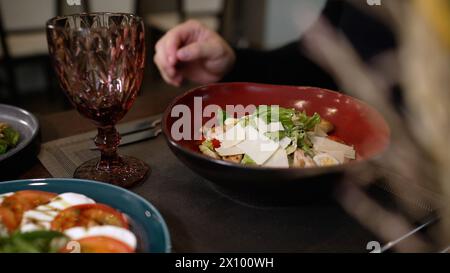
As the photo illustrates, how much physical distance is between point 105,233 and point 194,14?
10.3 ft

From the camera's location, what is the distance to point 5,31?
2537mm

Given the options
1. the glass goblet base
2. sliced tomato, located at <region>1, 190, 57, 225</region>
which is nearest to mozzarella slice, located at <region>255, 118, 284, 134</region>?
the glass goblet base

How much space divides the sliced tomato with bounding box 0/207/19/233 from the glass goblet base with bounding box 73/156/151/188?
0.58ft

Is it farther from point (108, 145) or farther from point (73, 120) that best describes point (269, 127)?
point (73, 120)

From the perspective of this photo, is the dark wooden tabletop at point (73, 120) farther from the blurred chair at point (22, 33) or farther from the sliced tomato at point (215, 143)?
the blurred chair at point (22, 33)

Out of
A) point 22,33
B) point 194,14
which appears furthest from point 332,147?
point 194,14

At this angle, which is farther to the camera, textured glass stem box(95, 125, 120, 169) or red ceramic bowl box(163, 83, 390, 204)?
textured glass stem box(95, 125, 120, 169)

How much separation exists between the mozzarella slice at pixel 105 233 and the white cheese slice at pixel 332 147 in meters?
0.32

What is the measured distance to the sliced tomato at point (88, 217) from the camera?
18.3 inches

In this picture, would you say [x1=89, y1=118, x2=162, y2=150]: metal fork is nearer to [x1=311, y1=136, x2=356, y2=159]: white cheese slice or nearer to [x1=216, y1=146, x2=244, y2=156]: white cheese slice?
[x1=216, y1=146, x2=244, y2=156]: white cheese slice

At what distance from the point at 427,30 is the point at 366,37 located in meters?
1.18

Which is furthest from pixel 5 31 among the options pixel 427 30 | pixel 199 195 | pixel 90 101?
pixel 427 30

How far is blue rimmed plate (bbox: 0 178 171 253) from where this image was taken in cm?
45

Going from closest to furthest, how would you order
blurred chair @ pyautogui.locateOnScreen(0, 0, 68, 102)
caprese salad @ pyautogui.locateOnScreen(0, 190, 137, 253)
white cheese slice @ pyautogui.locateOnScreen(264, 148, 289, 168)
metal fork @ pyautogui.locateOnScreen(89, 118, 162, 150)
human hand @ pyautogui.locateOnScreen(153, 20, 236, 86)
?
caprese salad @ pyautogui.locateOnScreen(0, 190, 137, 253) → white cheese slice @ pyautogui.locateOnScreen(264, 148, 289, 168) → metal fork @ pyautogui.locateOnScreen(89, 118, 162, 150) → human hand @ pyautogui.locateOnScreen(153, 20, 236, 86) → blurred chair @ pyautogui.locateOnScreen(0, 0, 68, 102)
